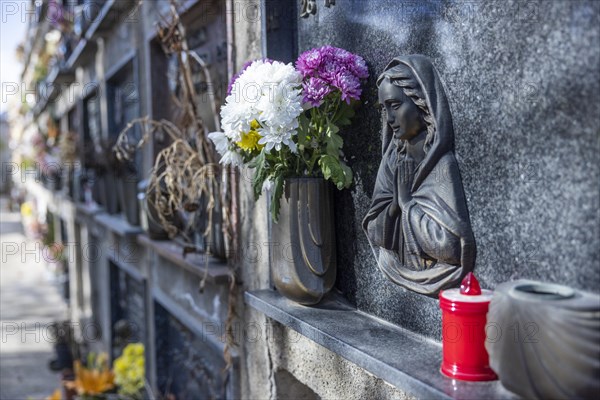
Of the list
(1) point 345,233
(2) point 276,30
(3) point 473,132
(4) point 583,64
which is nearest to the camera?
(4) point 583,64

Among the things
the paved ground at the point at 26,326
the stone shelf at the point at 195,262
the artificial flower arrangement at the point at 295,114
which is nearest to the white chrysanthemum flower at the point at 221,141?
the artificial flower arrangement at the point at 295,114

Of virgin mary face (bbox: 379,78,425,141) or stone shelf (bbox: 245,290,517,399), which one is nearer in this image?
stone shelf (bbox: 245,290,517,399)

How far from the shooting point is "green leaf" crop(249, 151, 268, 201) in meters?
2.19

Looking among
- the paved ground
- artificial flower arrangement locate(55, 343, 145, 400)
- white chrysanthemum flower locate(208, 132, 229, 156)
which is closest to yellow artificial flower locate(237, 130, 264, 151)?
white chrysanthemum flower locate(208, 132, 229, 156)

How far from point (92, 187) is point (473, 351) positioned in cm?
708

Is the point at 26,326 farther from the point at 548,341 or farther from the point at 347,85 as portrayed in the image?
the point at 548,341

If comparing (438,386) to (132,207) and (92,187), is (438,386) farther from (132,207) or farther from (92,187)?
(92,187)

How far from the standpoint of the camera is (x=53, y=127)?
12398 millimetres

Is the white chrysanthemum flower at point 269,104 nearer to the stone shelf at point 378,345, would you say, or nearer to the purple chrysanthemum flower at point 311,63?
the purple chrysanthemum flower at point 311,63

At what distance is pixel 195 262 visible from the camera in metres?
3.45

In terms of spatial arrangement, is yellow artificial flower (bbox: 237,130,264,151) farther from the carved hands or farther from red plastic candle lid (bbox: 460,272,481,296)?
red plastic candle lid (bbox: 460,272,481,296)

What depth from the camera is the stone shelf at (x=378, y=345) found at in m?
1.44

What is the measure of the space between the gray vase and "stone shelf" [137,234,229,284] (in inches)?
75.8

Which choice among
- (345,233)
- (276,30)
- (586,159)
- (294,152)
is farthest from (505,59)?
(276,30)
